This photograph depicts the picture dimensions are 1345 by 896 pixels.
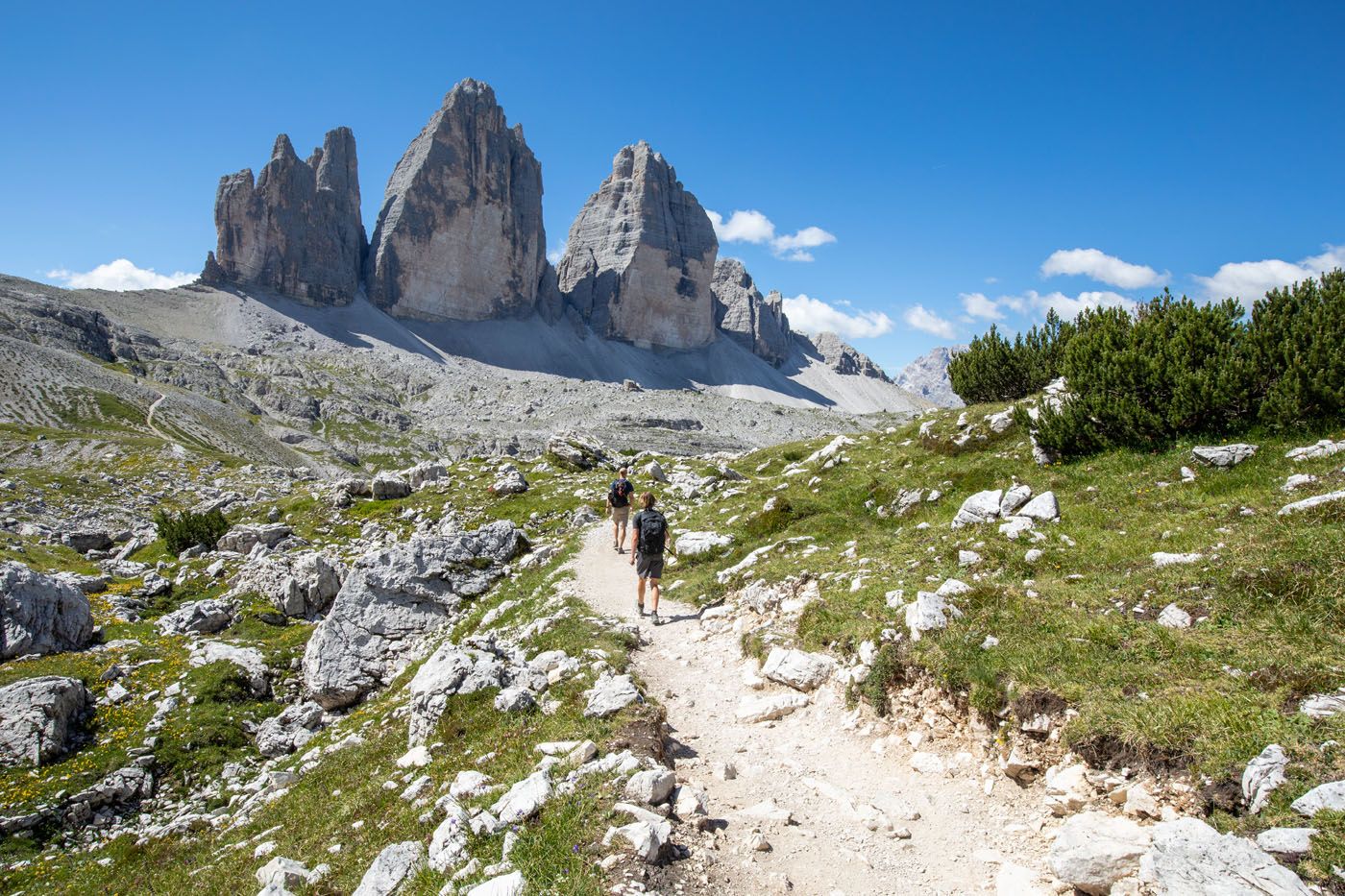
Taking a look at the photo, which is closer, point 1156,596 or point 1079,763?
point 1079,763

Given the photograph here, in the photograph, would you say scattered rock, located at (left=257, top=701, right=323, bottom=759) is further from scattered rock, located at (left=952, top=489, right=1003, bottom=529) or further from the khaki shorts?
scattered rock, located at (left=952, top=489, right=1003, bottom=529)

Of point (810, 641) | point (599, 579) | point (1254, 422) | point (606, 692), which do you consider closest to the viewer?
point (606, 692)

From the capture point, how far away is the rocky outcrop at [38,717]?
542 inches

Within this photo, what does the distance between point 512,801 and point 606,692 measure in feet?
9.08

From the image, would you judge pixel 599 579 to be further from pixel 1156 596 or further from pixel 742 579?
pixel 1156 596

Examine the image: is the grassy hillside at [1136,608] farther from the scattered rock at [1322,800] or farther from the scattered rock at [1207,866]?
the scattered rock at [1207,866]

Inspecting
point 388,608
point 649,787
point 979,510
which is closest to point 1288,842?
point 649,787

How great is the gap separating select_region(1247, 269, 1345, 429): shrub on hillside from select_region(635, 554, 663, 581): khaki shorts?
46.3 feet

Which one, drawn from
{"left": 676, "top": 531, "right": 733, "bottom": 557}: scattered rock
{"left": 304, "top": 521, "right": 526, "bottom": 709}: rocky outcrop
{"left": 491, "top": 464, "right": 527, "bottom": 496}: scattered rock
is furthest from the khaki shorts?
{"left": 491, "top": 464, "right": 527, "bottom": 496}: scattered rock

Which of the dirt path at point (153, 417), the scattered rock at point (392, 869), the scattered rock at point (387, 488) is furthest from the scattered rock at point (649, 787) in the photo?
the dirt path at point (153, 417)

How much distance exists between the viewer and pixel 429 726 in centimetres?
1132

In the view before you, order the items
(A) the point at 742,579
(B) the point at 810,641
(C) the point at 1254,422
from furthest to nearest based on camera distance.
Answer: (A) the point at 742,579
(C) the point at 1254,422
(B) the point at 810,641

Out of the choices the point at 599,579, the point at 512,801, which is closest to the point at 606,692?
the point at 512,801

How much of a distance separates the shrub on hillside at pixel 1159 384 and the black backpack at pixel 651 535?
11.0 meters
